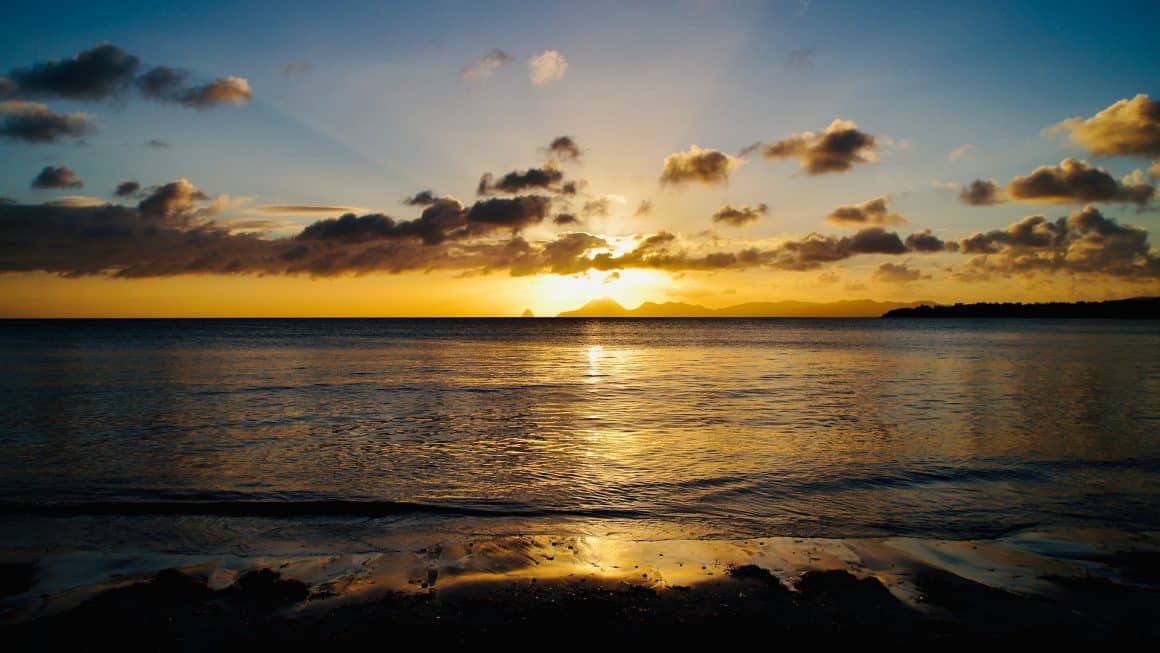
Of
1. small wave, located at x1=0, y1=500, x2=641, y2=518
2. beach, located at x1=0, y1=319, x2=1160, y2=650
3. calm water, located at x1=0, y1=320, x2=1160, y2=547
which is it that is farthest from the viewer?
calm water, located at x1=0, y1=320, x2=1160, y2=547

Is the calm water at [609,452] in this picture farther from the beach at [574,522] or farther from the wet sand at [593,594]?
the wet sand at [593,594]

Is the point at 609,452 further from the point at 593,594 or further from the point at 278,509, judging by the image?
the point at 593,594

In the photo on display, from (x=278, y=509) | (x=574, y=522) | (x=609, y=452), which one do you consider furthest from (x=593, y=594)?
(x=609, y=452)

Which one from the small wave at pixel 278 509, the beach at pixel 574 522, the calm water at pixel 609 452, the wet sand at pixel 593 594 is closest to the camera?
the wet sand at pixel 593 594

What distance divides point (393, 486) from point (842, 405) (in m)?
24.3

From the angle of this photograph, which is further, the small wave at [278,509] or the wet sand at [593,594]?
→ the small wave at [278,509]

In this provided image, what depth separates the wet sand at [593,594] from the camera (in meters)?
7.86

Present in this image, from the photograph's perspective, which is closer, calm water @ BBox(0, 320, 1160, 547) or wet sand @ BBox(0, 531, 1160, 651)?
wet sand @ BBox(0, 531, 1160, 651)

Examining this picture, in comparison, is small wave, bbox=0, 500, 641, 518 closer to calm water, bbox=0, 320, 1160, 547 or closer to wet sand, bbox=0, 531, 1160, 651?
calm water, bbox=0, 320, 1160, 547

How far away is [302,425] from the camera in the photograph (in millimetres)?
25984

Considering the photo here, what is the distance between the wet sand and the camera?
25.8 ft

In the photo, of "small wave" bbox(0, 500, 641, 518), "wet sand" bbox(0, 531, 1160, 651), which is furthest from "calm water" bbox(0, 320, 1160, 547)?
"wet sand" bbox(0, 531, 1160, 651)

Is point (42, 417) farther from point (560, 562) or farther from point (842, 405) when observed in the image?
point (842, 405)

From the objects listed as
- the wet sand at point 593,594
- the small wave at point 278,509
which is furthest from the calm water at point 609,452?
the wet sand at point 593,594
